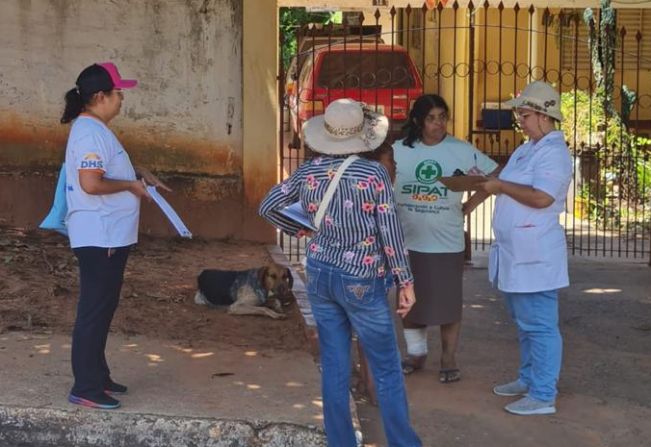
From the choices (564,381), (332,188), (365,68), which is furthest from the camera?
(365,68)

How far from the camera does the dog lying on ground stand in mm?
7621

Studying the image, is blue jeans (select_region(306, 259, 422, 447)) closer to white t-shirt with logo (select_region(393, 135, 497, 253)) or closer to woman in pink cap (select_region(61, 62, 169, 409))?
woman in pink cap (select_region(61, 62, 169, 409))

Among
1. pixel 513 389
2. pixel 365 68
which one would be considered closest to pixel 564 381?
pixel 513 389

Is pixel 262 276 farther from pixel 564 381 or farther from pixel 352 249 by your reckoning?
pixel 352 249

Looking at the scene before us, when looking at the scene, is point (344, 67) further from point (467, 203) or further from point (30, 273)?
point (467, 203)

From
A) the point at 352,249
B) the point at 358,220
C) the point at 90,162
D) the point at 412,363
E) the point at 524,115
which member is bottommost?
the point at 412,363

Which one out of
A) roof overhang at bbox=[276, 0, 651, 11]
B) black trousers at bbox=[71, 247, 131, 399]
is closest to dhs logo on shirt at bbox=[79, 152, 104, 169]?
black trousers at bbox=[71, 247, 131, 399]

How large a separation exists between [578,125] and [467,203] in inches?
278

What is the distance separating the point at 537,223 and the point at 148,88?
5.42 metres

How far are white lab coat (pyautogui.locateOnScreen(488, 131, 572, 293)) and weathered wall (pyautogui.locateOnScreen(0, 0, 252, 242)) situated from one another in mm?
4946

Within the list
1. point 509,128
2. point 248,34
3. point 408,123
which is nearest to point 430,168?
point 408,123

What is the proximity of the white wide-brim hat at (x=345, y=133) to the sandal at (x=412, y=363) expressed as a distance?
2.07 m

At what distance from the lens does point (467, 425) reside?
5520mm

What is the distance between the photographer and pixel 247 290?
766cm
